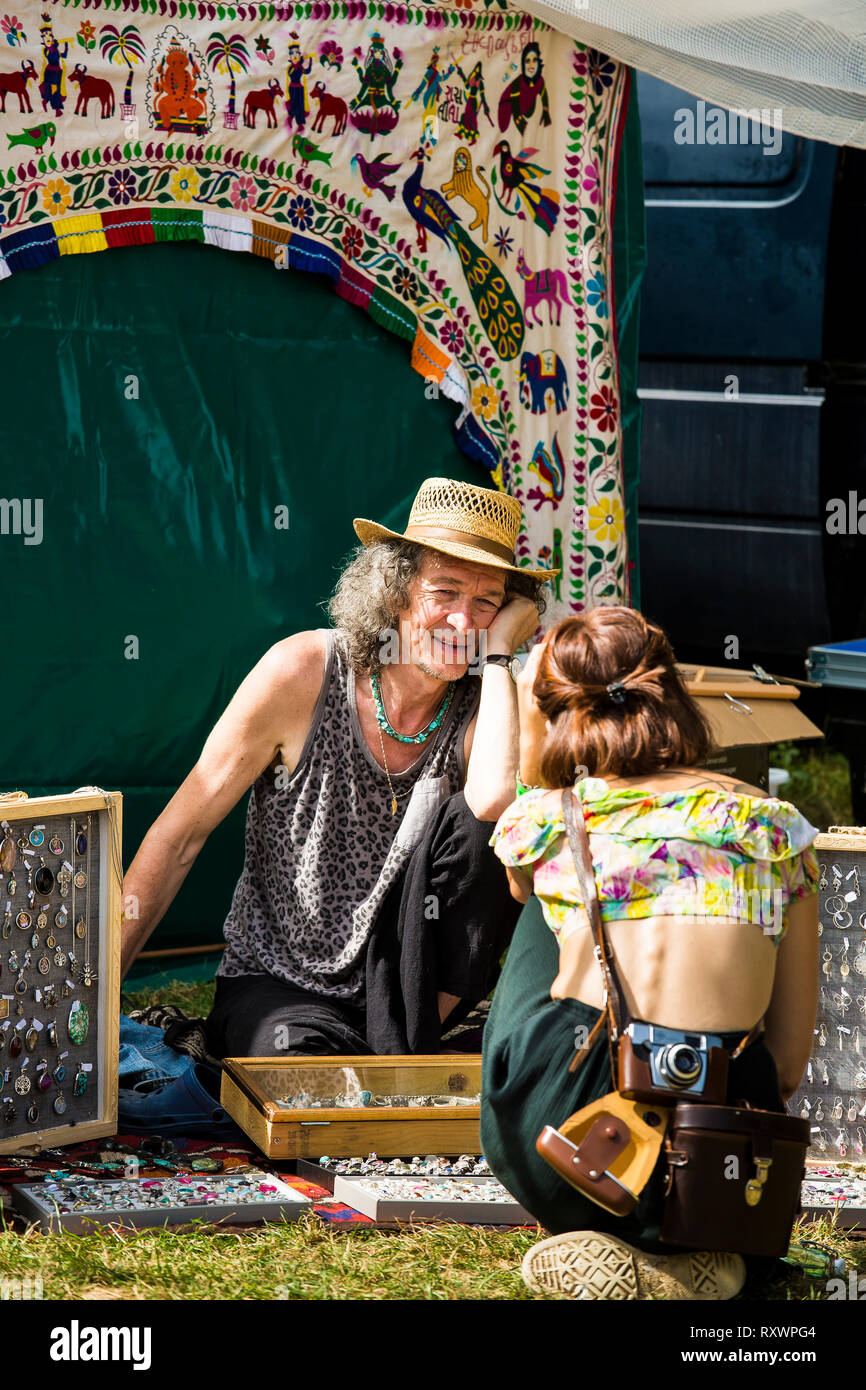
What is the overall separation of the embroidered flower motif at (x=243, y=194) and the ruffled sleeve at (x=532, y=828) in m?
2.29

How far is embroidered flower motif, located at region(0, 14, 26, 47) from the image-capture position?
3.86m

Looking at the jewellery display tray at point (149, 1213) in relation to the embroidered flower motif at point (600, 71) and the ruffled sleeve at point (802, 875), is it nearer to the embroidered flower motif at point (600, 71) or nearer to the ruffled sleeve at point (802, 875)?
the ruffled sleeve at point (802, 875)

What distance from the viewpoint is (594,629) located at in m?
2.59

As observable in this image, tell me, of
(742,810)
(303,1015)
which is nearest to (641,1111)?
(742,810)

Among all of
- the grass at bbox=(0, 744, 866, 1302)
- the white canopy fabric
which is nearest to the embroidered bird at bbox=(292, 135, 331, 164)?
the white canopy fabric

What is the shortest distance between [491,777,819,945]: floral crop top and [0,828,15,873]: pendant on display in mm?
1154

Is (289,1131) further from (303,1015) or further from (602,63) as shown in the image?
(602,63)

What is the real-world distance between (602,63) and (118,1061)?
3051 mm

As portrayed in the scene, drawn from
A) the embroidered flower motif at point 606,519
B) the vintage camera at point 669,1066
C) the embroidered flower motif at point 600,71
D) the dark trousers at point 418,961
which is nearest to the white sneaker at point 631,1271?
the vintage camera at point 669,1066

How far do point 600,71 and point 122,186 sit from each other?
4.81 ft

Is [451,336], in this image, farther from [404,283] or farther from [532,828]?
[532,828]

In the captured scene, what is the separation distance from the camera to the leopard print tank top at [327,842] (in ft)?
12.3
